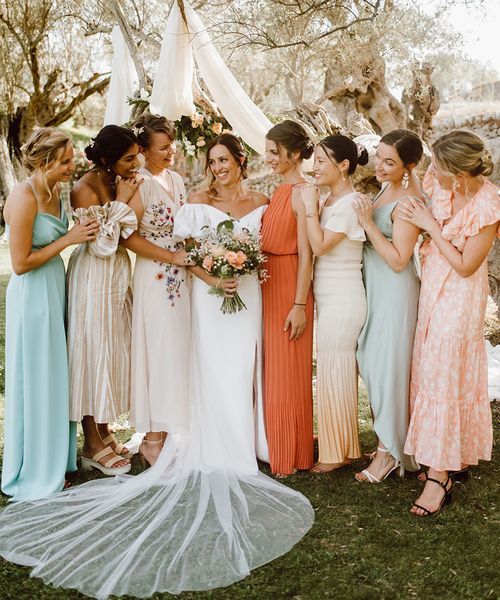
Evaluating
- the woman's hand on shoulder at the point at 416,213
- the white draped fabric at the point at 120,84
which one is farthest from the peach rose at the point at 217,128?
the woman's hand on shoulder at the point at 416,213

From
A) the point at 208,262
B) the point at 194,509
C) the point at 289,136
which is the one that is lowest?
the point at 194,509

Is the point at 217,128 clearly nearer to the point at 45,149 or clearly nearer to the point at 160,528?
the point at 45,149

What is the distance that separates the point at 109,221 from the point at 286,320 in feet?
4.34

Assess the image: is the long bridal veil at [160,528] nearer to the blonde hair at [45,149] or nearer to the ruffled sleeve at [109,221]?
the ruffled sleeve at [109,221]

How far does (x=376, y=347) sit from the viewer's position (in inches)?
164

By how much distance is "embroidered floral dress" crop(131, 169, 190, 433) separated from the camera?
4285 millimetres

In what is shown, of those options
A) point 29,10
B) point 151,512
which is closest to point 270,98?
point 29,10

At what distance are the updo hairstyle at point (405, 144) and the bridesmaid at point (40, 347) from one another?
1922 mm

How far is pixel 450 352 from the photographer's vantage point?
12.4ft

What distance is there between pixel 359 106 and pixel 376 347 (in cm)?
666

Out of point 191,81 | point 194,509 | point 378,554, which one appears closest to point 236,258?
point 194,509

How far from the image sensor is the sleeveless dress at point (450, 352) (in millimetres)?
3754

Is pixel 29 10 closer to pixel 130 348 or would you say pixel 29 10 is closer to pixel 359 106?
pixel 359 106

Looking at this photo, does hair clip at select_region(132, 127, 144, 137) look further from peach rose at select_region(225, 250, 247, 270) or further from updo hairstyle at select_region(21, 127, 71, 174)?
peach rose at select_region(225, 250, 247, 270)
